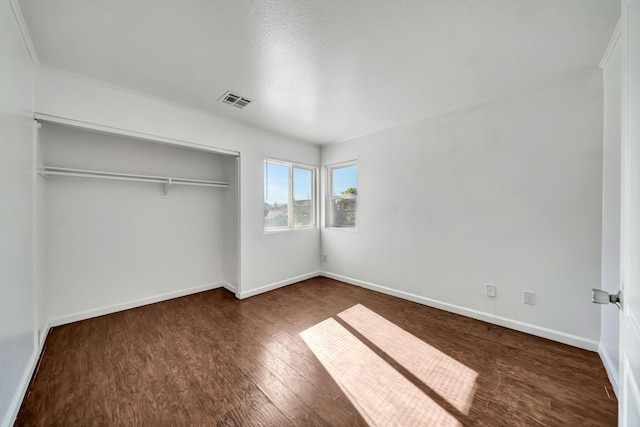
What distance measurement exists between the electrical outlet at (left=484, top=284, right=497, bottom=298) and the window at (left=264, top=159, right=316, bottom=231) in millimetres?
2766

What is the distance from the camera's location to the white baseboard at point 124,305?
2576 millimetres

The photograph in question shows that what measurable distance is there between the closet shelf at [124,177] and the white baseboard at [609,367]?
4.28 m

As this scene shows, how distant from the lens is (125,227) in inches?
116

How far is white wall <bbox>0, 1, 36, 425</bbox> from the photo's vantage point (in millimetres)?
1310

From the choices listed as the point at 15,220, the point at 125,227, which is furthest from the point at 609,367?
the point at 125,227

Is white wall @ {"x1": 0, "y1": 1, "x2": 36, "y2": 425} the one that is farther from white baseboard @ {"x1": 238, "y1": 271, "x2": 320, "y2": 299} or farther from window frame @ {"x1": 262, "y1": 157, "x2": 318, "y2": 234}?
window frame @ {"x1": 262, "y1": 157, "x2": 318, "y2": 234}

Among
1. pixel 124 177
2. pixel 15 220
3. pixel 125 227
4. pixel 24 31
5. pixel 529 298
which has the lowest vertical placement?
pixel 529 298

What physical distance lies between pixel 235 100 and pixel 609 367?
4.02 m

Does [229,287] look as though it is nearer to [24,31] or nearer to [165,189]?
[165,189]

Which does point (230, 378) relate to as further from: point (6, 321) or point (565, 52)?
point (565, 52)

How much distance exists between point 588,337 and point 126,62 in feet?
15.2

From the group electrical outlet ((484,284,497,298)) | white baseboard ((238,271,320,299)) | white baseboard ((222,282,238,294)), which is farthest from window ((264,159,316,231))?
electrical outlet ((484,284,497,298))

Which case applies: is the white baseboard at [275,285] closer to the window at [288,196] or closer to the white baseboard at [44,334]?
the window at [288,196]

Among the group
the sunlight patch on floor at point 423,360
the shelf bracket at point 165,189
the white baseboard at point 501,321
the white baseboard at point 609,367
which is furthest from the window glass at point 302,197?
the white baseboard at point 609,367
